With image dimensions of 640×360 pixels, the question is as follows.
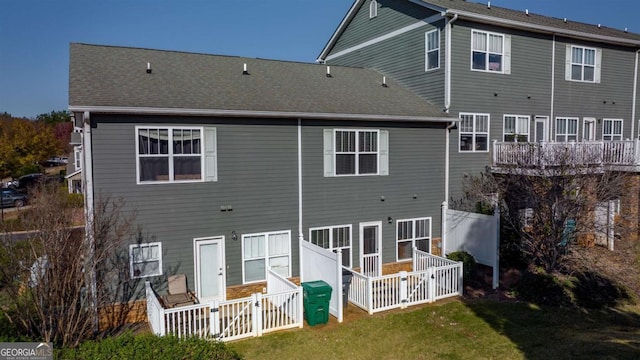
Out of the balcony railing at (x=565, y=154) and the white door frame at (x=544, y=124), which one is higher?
the white door frame at (x=544, y=124)

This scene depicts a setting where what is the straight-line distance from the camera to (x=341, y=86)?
1589cm

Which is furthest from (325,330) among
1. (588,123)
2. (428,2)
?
(588,123)

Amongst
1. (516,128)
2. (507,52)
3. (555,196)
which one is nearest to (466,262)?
(555,196)

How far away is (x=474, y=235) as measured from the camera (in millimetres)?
14305

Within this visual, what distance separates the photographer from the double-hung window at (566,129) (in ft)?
60.9

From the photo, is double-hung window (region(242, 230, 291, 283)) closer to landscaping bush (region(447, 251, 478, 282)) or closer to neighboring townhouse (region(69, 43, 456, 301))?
neighboring townhouse (region(69, 43, 456, 301))

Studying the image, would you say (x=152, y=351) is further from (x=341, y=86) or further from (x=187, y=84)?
(x=341, y=86)

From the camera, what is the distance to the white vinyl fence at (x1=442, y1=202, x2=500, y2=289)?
1341cm

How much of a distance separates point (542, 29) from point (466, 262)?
9958 millimetres

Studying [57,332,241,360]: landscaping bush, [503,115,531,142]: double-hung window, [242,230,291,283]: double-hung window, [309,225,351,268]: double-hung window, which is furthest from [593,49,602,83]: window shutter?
[57,332,241,360]: landscaping bush

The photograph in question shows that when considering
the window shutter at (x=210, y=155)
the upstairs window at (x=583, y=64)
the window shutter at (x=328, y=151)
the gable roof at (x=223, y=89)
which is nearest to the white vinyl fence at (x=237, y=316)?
the window shutter at (x=210, y=155)

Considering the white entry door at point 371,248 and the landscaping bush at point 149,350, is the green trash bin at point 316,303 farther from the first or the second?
the landscaping bush at point 149,350

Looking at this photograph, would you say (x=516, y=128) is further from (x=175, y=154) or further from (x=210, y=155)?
(x=175, y=154)

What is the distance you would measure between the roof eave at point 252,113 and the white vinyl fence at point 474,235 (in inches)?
135
